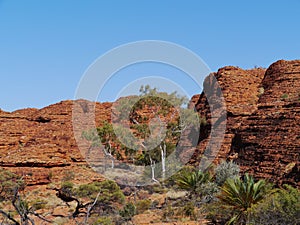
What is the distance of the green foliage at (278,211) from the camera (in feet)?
45.7

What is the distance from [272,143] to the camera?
2303 cm

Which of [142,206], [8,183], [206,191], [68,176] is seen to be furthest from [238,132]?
[8,183]

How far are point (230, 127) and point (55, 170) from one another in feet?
45.7

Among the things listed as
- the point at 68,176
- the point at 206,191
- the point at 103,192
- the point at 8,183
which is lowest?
the point at 103,192

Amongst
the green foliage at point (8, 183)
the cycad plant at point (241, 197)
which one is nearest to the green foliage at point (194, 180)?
the cycad plant at point (241, 197)

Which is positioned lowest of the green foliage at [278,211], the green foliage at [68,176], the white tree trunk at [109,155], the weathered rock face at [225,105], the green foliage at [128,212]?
the green foliage at [128,212]

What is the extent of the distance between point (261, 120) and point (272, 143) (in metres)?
2.92

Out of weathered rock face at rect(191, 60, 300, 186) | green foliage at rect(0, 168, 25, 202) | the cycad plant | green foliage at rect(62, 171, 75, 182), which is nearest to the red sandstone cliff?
weathered rock face at rect(191, 60, 300, 186)

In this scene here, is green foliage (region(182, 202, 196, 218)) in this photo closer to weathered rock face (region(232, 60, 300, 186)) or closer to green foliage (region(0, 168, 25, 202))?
weathered rock face (region(232, 60, 300, 186))

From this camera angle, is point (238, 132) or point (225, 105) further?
point (225, 105)

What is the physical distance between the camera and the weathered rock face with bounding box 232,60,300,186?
20.8m

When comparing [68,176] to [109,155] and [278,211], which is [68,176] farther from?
[278,211]

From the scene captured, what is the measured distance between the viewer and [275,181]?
20.3 meters

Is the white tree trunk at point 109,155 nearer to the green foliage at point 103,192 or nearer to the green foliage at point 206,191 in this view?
the green foliage at point 103,192
